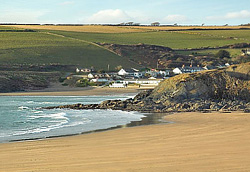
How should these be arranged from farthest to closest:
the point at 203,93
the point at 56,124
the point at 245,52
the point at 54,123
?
the point at 245,52 → the point at 203,93 → the point at 54,123 → the point at 56,124

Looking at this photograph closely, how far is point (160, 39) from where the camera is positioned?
14225cm

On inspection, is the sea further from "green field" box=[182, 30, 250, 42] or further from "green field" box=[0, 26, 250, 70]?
"green field" box=[182, 30, 250, 42]

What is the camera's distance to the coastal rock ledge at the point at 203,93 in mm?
33403

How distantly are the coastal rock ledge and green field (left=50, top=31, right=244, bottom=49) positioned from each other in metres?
97.0

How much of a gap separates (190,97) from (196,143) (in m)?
18.3

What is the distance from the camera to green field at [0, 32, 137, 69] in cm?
10650

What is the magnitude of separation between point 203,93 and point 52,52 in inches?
3288

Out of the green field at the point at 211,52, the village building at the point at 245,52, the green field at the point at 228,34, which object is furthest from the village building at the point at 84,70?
the green field at the point at 228,34

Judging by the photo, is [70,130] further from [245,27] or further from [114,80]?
[245,27]

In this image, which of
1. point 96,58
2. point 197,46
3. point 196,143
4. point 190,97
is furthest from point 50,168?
point 197,46

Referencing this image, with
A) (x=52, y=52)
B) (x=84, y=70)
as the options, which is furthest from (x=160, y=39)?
(x=84, y=70)

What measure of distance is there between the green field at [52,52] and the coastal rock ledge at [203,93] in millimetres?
70220

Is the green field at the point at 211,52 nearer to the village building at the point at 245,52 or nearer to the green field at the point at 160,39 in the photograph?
the village building at the point at 245,52

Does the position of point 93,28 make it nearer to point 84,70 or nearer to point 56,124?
point 84,70
